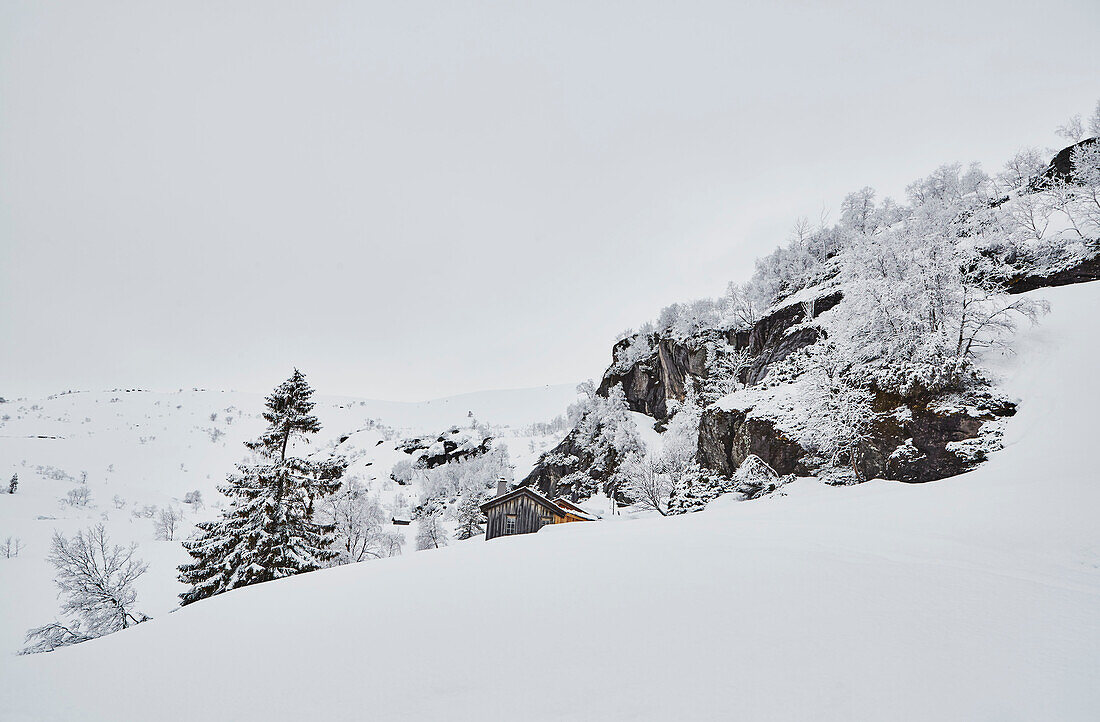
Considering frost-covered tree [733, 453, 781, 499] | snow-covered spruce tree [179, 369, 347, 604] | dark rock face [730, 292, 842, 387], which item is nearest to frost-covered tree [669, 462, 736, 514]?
frost-covered tree [733, 453, 781, 499]

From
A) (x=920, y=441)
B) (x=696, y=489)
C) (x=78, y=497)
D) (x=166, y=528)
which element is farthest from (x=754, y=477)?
(x=78, y=497)

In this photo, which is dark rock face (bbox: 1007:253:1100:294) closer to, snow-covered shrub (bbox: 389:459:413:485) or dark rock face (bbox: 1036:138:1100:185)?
dark rock face (bbox: 1036:138:1100:185)

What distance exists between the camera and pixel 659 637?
135 inches

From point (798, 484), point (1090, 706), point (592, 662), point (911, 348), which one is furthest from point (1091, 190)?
point (592, 662)

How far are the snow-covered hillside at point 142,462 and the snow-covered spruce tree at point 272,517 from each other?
4.73m

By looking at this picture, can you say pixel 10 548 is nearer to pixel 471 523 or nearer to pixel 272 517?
pixel 272 517

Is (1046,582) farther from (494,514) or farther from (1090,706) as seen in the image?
(494,514)

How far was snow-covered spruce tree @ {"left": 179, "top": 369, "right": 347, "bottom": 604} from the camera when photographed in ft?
53.5

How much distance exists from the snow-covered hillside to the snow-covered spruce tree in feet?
15.5

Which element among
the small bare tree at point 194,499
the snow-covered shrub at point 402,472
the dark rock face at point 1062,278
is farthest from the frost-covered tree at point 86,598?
the snow-covered shrub at point 402,472

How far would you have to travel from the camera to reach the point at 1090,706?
243 cm

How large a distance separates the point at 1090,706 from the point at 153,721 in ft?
18.2

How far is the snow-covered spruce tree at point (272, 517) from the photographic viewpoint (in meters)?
16.3

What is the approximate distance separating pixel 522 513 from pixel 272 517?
1488cm
